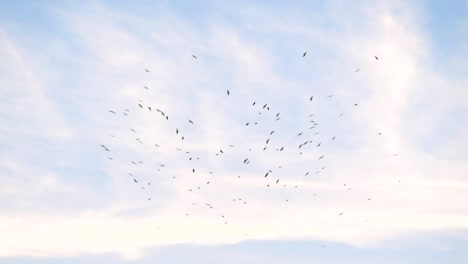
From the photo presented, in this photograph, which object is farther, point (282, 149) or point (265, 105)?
point (282, 149)

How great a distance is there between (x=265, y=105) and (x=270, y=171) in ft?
36.9

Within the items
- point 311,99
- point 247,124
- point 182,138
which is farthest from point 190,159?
point 311,99

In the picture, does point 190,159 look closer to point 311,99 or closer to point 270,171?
point 270,171

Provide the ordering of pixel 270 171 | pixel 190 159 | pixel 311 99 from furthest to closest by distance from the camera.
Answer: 1. pixel 270 171
2. pixel 190 159
3. pixel 311 99

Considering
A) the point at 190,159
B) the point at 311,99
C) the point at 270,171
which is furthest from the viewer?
the point at 270,171

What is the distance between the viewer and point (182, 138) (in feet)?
136

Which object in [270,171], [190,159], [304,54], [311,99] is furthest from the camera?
[270,171]

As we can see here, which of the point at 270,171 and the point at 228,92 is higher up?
the point at 228,92

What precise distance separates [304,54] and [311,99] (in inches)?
248

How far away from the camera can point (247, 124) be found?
4075 cm

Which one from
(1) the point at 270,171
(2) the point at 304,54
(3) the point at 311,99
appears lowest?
(1) the point at 270,171

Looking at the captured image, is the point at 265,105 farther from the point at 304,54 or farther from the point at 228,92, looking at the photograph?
the point at 304,54

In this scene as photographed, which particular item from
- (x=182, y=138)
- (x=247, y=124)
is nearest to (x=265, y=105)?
(x=247, y=124)

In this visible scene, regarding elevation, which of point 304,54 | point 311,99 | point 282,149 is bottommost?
point 282,149
